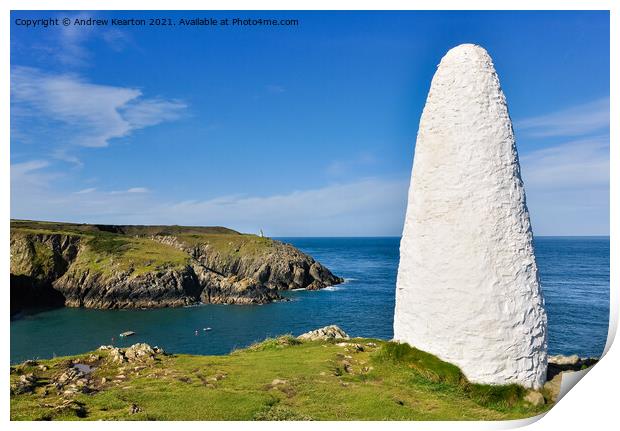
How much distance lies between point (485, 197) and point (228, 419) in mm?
9888

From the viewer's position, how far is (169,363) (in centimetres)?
1689

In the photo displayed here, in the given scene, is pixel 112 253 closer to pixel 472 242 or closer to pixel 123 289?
pixel 123 289

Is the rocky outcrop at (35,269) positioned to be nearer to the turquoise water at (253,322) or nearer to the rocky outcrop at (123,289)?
the rocky outcrop at (123,289)

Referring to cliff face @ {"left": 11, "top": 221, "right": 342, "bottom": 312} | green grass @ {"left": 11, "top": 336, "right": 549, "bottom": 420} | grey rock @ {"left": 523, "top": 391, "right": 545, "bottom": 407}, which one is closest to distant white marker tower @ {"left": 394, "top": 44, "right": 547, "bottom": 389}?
grey rock @ {"left": 523, "top": 391, "right": 545, "bottom": 407}

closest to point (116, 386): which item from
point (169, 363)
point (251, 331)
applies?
point (169, 363)

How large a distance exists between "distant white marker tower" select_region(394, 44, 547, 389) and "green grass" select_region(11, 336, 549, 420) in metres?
0.73

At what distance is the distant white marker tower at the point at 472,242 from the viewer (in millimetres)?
12781

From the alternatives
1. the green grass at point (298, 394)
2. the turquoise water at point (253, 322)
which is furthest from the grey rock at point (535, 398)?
the turquoise water at point (253, 322)

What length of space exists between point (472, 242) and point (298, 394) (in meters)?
7.02

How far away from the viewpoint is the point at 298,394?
44.3 feet

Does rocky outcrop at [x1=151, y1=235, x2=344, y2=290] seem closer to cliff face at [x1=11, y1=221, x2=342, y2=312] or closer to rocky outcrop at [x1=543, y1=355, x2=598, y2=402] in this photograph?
cliff face at [x1=11, y1=221, x2=342, y2=312]

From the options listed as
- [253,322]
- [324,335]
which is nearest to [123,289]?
[253,322]

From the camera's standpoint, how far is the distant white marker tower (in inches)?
503

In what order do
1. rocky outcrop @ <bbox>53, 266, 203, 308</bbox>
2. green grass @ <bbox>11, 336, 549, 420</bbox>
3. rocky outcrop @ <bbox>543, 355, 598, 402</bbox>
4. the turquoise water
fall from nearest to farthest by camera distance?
1. green grass @ <bbox>11, 336, 549, 420</bbox>
2. rocky outcrop @ <bbox>543, 355, 598, 402</bbox>
3. the turquoise water
4. rocky outcrop @ <bbox>53, 266, 203, 308</bbox>
